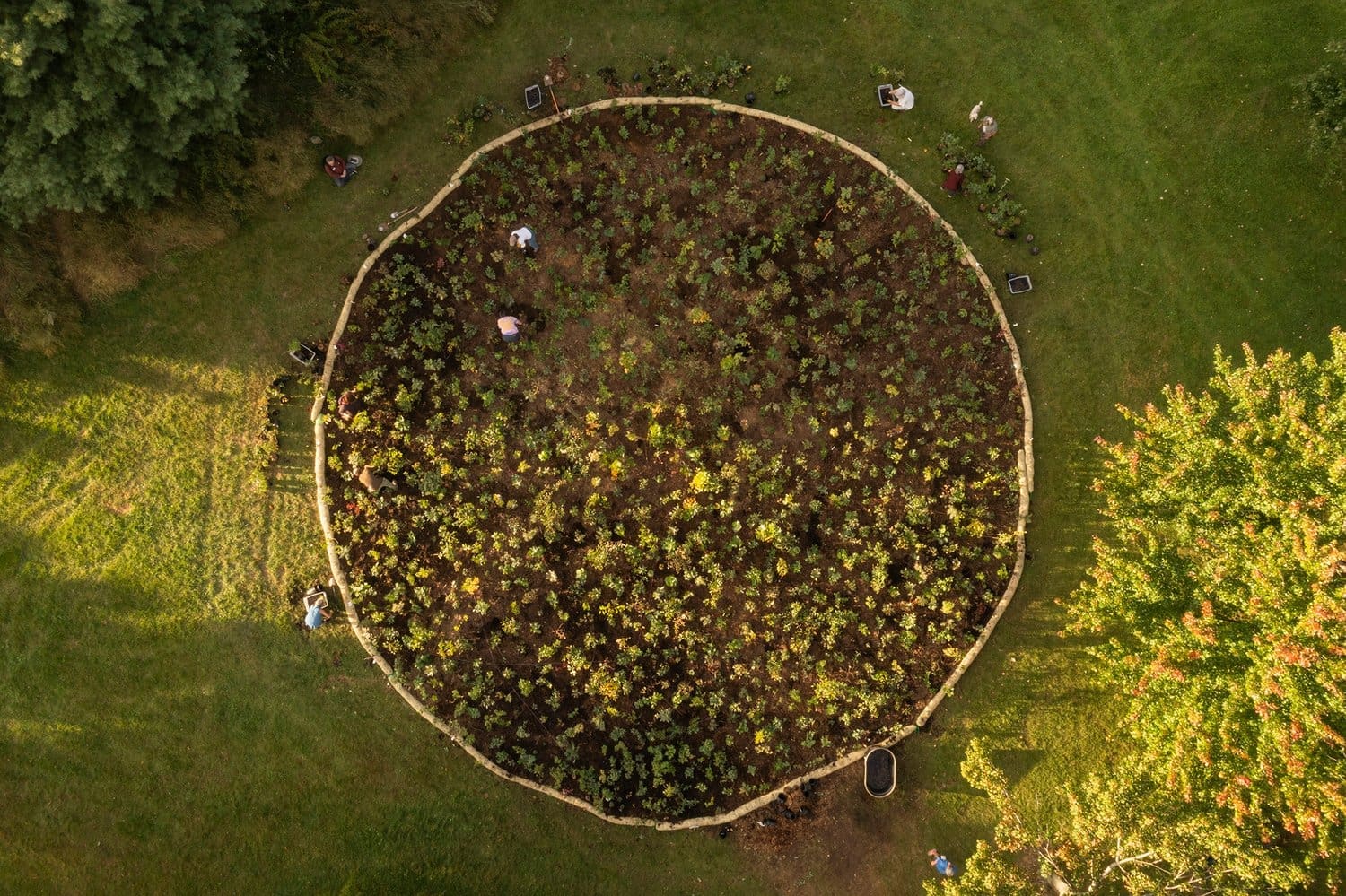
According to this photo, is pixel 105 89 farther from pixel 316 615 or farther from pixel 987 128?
pixel 987 128

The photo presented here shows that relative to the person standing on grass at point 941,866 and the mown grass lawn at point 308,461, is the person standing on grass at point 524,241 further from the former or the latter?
the person standing on grass at point 941,866

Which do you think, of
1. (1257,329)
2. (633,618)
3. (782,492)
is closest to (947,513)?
(782,492)

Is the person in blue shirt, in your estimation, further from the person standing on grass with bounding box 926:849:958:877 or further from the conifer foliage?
the person standing on grass with bounding box 926:849:958:877

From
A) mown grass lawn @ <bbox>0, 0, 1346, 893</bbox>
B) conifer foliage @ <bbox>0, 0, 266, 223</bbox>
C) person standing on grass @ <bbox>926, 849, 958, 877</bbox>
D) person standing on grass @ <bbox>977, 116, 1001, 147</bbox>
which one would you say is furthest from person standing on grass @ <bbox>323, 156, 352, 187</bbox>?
person standing on grass @ <bbox>926, 849, 958, 877</bbox>

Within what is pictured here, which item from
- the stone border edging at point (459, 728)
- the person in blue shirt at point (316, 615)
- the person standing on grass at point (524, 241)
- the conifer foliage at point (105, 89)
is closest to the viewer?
the conifer foliage at point (105, 89)

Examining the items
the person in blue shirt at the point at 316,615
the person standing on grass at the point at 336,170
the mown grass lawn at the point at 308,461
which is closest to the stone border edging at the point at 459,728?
the mown grass lawn at the point at 308,461

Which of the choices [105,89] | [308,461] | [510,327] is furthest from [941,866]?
[105,89]
